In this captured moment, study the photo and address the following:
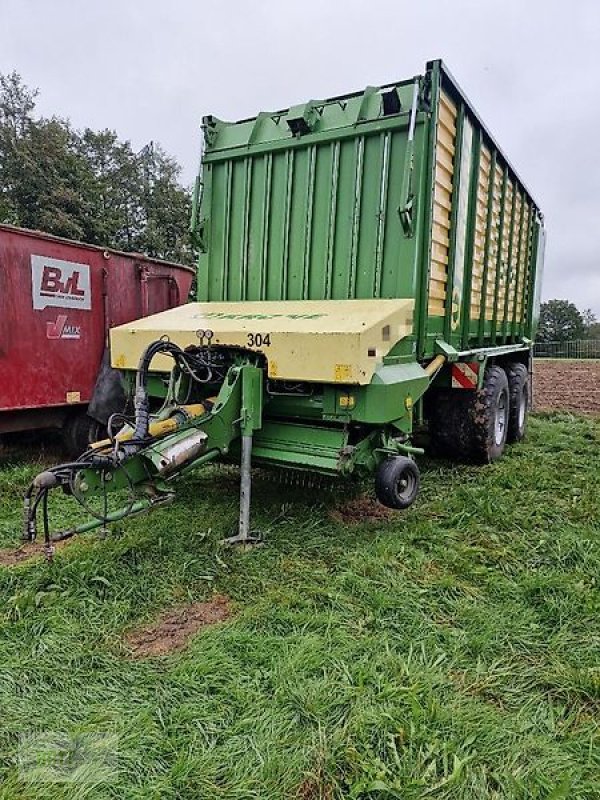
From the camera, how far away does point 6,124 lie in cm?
2081

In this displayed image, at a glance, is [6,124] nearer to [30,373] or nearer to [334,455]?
[30,373]

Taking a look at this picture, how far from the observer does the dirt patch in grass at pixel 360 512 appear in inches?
170

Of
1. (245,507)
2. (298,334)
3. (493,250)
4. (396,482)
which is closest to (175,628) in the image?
(245,507)

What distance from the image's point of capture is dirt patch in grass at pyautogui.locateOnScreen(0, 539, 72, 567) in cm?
359

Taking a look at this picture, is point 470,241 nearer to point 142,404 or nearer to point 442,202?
point 442,202

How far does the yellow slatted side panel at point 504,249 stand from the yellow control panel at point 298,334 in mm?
2940

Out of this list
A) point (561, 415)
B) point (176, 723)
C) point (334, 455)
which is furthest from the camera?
point (561, 415)

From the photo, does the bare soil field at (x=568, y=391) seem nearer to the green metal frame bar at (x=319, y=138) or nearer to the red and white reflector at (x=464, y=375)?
the red and white reflector at (x=464, y=375)

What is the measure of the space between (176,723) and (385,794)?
2.58 ft

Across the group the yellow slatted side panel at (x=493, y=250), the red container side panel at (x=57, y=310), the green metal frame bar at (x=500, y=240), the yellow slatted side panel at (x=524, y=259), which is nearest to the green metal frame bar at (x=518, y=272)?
the yellow slatted side panel at (x=524, y=259)

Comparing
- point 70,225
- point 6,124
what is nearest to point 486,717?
point 70,225

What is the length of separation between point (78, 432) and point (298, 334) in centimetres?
349

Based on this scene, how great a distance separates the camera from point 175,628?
2844 millimetres

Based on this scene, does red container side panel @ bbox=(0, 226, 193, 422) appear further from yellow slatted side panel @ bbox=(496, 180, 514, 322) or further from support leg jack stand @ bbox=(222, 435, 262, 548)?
yellow slatted side panel @ bbox=(496, 180, 514, 322)
